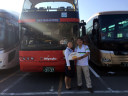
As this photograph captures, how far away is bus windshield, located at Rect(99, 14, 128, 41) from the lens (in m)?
7.54

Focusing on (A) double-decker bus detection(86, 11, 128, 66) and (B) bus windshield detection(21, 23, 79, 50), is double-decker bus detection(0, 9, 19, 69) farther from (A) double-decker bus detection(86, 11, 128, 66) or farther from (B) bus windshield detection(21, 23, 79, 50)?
(A) double-decker bus detection(86, 11, 128, 66)

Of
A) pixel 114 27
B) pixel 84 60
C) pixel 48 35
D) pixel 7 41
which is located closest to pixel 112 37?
pixel 114 27

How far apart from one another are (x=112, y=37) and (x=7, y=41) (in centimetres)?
543

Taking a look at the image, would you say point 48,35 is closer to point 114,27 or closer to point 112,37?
point 112,37

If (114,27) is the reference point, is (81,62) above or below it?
below

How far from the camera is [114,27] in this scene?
7.62 m

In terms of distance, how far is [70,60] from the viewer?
5023mm

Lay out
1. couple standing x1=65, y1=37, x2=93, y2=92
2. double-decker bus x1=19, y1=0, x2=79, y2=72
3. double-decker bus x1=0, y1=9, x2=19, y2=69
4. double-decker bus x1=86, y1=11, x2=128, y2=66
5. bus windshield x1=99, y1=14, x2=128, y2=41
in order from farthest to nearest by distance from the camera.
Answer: bus windshield x1=99, y1=14, x2=128, y2=41 < double-decker bus x1=86, y1=11, x2=128, y2=66 < double-decker bus x1=0, y1=9, x2=19, y2=69 < double-decker bus x1=19, y1=0, x2=79, y2=72 < couple standing x1=65, y1=37, x2=93, y2=92

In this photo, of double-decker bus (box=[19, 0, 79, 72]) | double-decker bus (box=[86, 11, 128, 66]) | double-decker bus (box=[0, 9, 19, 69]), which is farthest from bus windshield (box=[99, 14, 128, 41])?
double-decker bus (box=[0, 9, 19, 69])

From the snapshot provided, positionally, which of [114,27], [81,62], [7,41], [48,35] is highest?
[114,27]

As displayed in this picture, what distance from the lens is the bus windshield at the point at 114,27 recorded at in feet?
24.7

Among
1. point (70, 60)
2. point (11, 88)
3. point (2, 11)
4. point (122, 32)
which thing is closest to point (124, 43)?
point (122, 32)

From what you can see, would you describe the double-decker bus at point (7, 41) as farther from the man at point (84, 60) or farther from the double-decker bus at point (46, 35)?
the man at point (84, 60)

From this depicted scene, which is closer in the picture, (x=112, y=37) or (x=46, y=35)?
(x=46, y=35)
